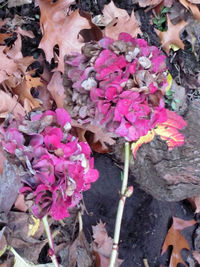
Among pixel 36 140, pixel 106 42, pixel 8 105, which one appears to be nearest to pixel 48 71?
pixel 8 105

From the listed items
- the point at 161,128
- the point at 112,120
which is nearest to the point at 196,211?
the point at 161,128

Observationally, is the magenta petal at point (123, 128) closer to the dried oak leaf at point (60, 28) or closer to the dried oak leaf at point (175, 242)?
the dried oak leaf at point (60, 28)

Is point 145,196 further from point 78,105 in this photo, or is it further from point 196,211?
point 78,105

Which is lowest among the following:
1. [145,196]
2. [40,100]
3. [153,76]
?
[145,196]

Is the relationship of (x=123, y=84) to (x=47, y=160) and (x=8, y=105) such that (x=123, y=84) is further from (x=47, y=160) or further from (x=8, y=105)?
(x=8, y=105)

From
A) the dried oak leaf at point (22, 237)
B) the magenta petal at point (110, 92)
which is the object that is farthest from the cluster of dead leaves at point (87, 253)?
the magenta petal at point (110, 92)

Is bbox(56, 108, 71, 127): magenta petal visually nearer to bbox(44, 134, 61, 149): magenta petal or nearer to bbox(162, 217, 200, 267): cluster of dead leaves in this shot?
bbox(44, 134, 61, 149): magenta petal
